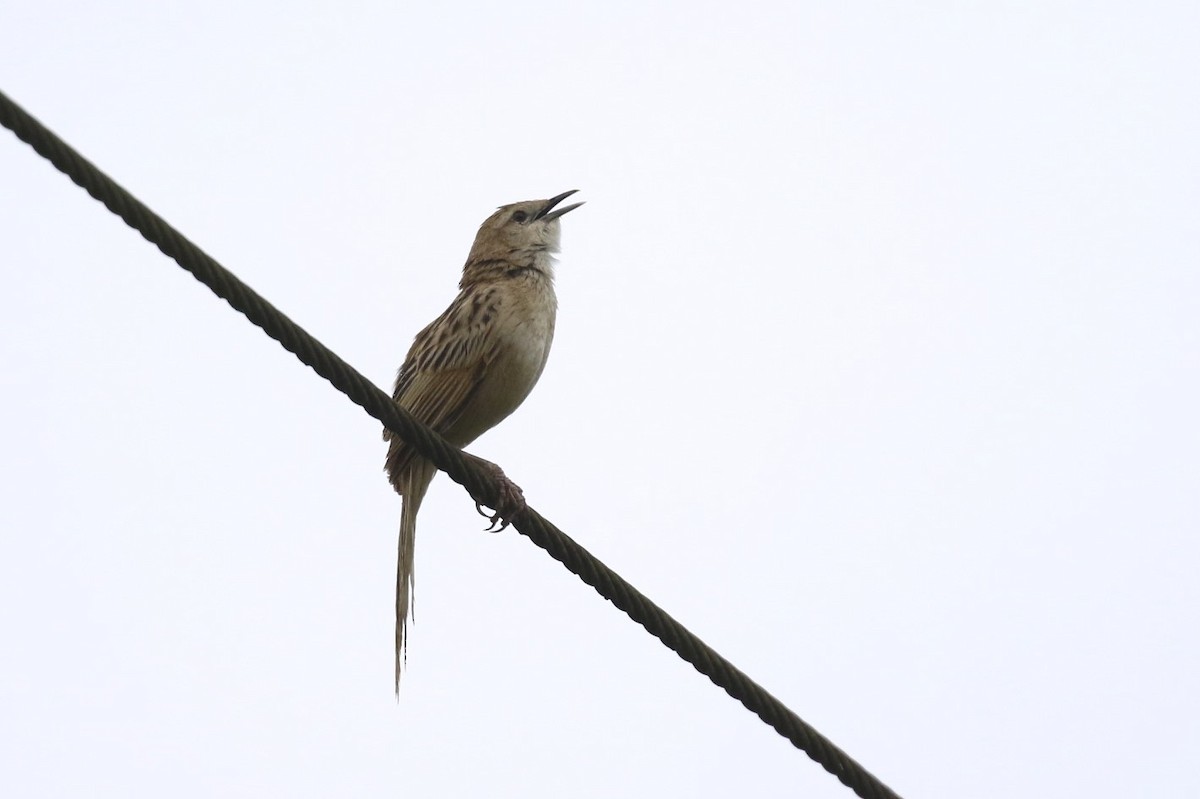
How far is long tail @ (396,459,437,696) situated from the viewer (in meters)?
6.32

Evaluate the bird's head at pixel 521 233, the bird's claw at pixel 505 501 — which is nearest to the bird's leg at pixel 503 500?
the bird's claw at pixel 505 501

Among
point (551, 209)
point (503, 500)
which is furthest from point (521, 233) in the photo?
point (503, 500)

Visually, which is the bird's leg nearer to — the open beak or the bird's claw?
the bird's claw

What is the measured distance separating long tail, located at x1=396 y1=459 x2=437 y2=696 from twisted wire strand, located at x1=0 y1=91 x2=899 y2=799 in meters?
1.42

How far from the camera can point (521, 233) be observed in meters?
7.76

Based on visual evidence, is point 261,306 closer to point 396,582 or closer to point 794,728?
point 794,728

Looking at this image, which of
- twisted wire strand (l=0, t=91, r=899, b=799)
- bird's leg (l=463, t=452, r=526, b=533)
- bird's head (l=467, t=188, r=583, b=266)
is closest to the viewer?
twisted wire strand (l=0, t=91, r=899, b=799)

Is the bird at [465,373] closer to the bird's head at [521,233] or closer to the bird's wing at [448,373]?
the bird's wing at [448,373]

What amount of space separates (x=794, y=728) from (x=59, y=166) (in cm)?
262

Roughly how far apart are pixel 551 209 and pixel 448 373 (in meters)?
1.79

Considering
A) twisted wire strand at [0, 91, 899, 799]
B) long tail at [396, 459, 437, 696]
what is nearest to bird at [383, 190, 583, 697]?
long tail at [396, 459, 437, 696]

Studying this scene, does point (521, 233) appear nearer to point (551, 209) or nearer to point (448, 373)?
point (551, 209)

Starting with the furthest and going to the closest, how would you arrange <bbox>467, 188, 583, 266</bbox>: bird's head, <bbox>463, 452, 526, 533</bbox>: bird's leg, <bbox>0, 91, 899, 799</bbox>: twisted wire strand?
<bbox>467, 188, 583, 266</bbox>: bird's head → <bbox>463, 452, 526, 533</bbox>: bird's leg → <bbox>0, 91, 899, 799</bbox>: twisted wire strand

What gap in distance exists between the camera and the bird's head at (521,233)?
7.56 meters
